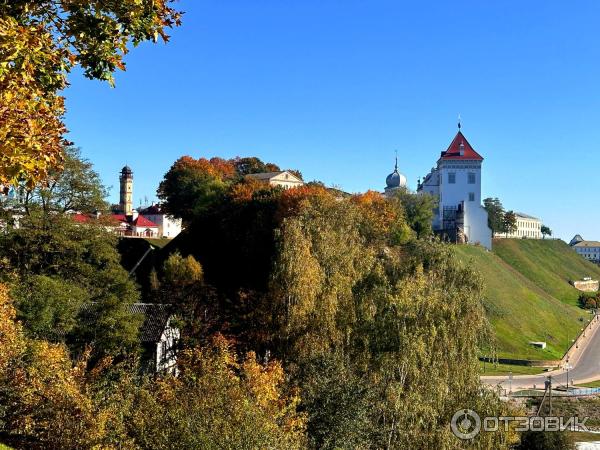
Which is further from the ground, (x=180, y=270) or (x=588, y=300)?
(x=180, y=270)

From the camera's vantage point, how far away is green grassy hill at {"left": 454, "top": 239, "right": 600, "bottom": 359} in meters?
70.1

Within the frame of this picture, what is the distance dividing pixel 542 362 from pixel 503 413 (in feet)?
137

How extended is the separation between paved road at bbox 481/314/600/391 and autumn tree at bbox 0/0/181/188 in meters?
44.1

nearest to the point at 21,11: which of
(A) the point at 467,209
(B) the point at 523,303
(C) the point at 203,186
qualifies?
(C) the point at 203,186

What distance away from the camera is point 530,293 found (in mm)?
88188

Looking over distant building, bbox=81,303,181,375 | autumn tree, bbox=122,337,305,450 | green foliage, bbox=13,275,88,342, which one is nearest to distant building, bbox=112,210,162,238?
distant building, bbox=81,303,181,375

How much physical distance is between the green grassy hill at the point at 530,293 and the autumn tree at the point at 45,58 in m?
25.7

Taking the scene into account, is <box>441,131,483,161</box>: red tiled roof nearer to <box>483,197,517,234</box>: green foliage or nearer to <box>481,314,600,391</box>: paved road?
<box>483,197,517,234</box>: green foliage

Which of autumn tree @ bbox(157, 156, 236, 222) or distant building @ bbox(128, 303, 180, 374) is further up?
autumn tree @ bbox(157, 156, 236, 222)

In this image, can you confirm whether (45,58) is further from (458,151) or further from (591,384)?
(458,151)

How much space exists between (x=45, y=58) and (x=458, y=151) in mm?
97952

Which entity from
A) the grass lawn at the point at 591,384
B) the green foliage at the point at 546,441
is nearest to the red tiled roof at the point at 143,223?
the grass lawn at the point at 591,384

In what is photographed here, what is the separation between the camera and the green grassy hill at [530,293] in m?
70.1

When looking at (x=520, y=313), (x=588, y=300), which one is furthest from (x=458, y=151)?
(x=520, y=313)
